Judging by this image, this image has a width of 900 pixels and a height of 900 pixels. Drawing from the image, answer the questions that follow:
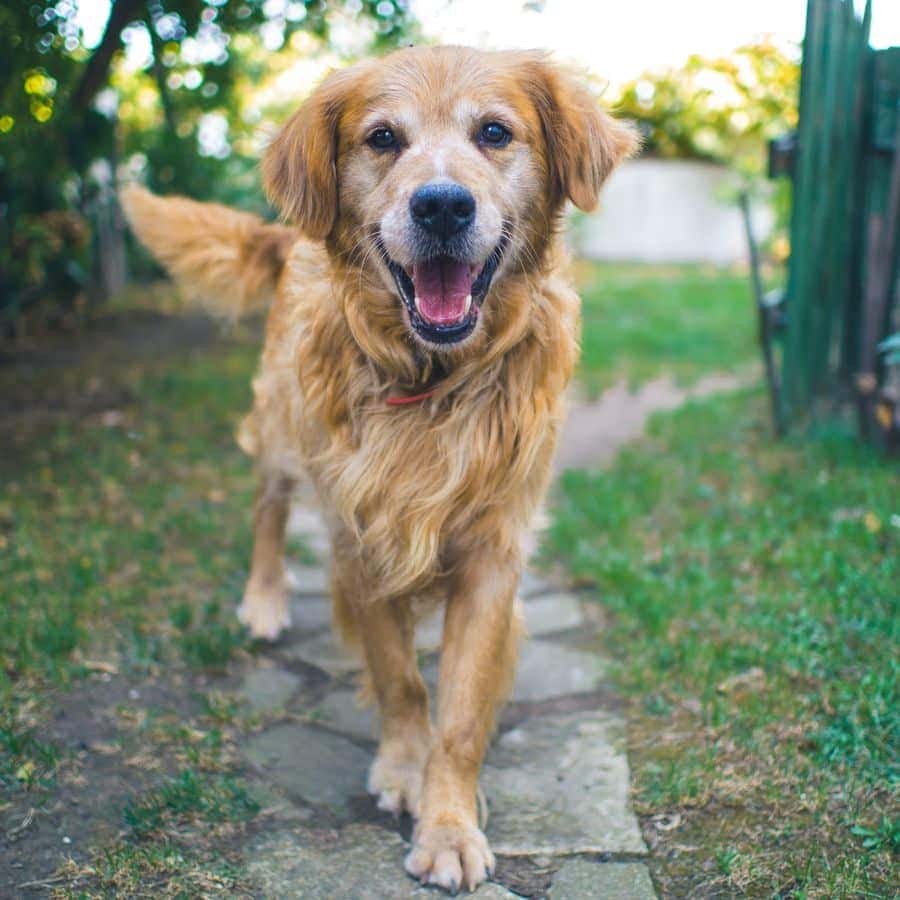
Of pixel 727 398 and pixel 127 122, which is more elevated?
pixel 127 122

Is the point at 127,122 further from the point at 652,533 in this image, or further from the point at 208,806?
the point at 208,806

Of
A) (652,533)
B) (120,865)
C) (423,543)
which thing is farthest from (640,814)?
(652,533)

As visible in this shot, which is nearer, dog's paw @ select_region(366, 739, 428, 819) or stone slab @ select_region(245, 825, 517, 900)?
stone slab @ select_region(245, 825, 517, 900)

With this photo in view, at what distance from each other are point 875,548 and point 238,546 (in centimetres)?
244

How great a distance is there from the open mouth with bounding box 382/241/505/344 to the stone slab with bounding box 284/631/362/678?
126 centimetres

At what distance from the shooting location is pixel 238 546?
4.20 metres

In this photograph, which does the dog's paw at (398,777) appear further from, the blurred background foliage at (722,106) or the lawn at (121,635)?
the blurred background foliage at (722,106)

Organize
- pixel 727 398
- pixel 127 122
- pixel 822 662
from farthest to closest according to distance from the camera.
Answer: pixel 127 122
pixel 727 398
pixel 822 662

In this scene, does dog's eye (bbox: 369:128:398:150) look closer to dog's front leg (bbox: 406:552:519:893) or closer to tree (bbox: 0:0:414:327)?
dog's front leg (bbox: 406:552:519:893)

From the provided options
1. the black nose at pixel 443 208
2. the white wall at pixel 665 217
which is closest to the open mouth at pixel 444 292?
the black nose at pixel 443 208

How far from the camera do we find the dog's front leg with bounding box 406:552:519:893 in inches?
89.3

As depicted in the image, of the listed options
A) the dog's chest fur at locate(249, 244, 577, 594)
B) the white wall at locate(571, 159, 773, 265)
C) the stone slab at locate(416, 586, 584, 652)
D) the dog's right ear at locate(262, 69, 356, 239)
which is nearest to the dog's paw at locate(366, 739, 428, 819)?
the dog's chest fur at locate(249, 244, 577, 594)

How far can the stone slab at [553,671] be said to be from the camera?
3119mm

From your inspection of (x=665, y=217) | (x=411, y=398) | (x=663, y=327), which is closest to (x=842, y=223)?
(x=411, y=398)
